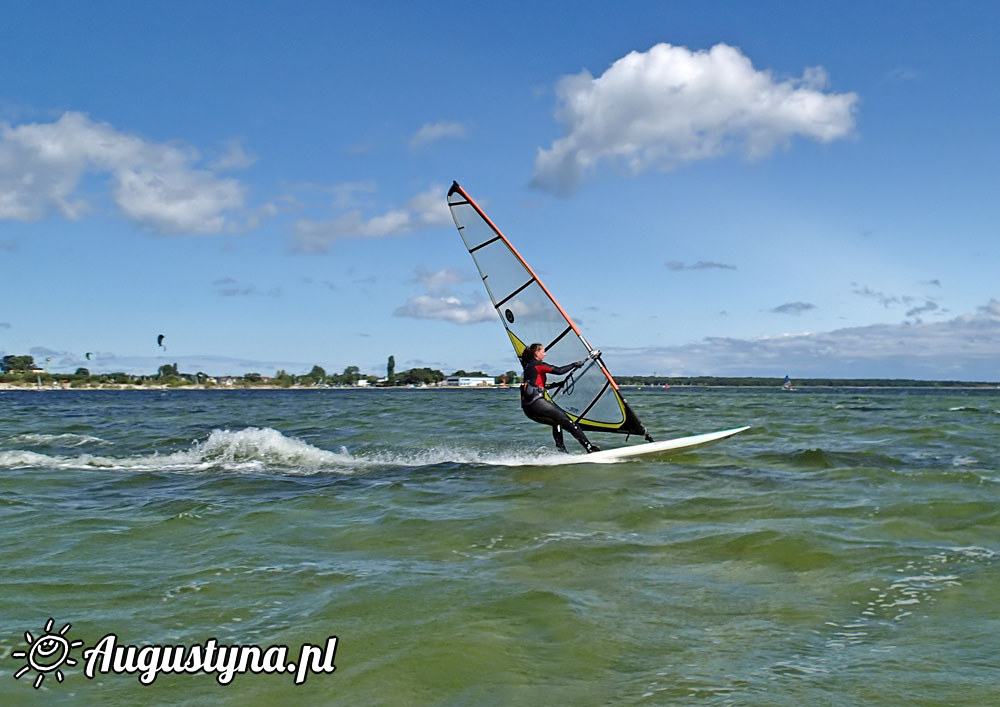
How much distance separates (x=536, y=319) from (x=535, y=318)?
2cm

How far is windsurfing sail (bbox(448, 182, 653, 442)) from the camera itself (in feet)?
38.4

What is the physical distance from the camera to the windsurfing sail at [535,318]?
461 inches

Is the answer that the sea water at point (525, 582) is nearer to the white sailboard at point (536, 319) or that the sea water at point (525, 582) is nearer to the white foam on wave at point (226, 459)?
the white foam on wave at point (226, 459)

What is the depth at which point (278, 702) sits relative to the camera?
350cm

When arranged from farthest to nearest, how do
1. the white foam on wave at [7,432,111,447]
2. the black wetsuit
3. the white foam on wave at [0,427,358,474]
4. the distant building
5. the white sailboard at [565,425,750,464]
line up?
the distant building → the white foam on wave at [7,432,111,447] → the white foam on wave at [0,427,358,474] → the white sailboard at [565,425,750,464] → the black wetsuit

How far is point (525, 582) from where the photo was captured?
5.18 metres

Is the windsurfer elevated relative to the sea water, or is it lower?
elevated

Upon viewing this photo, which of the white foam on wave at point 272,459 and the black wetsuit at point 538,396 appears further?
the white foam on wave at point 272,459

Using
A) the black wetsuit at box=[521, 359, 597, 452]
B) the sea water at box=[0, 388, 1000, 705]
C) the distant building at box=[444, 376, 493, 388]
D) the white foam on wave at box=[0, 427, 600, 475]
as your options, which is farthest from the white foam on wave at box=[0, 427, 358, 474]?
the distant building at box=[444, 376, 493, 388]

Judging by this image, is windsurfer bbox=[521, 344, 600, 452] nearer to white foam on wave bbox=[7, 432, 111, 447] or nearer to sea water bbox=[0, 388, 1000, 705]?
sea water bbox=[0, 388, 1000, 705]

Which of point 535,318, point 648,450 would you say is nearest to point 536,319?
point 535,318

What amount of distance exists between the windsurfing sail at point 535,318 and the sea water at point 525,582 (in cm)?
157

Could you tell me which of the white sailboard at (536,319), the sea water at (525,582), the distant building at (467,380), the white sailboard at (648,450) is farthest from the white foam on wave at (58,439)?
the distant building at (467,380)

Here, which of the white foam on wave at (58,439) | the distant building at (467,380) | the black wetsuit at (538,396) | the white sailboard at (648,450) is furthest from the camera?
the distant building at (467,380)
